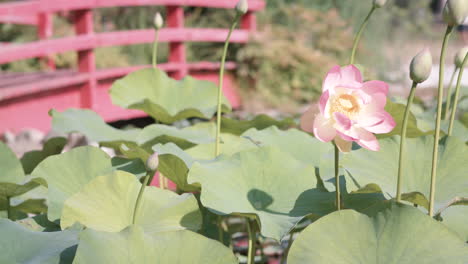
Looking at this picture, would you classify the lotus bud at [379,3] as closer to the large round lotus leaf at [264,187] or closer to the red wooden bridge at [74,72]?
the large round lotus leaf at [264,187]

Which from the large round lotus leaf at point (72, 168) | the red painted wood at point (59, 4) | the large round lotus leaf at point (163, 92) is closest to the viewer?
the large round lotus leaf at point (72, 168)

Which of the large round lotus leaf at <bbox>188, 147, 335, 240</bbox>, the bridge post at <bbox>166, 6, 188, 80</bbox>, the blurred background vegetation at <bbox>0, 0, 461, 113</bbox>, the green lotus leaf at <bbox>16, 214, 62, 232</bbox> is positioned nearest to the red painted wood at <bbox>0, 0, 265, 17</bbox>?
the bridge post at <bbox>166, 6, 188, 80</bbox>

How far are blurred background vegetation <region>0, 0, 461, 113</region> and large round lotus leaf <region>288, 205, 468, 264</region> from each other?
527 centimetres

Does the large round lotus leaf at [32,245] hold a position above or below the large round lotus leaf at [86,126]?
above

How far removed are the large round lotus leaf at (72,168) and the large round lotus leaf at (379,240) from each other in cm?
38

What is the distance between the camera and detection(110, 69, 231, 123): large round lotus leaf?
4.84 feet

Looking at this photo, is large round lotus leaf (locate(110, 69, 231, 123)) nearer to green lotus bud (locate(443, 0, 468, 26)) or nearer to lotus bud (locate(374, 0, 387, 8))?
lotus bud (locate(374, 0, 387, 8))

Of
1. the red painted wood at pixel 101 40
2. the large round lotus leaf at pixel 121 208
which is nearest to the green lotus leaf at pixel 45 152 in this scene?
the large round lotus leaf at pixel 121 208

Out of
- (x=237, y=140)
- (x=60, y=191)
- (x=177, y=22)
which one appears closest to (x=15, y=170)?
(x=60, y=191)

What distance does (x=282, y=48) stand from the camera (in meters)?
6.28

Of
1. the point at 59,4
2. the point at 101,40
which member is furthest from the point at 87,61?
the point at 59,4

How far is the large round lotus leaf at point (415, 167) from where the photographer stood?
0.91m

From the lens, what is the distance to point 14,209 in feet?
3.55

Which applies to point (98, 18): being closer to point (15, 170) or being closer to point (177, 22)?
point (177, 22)
